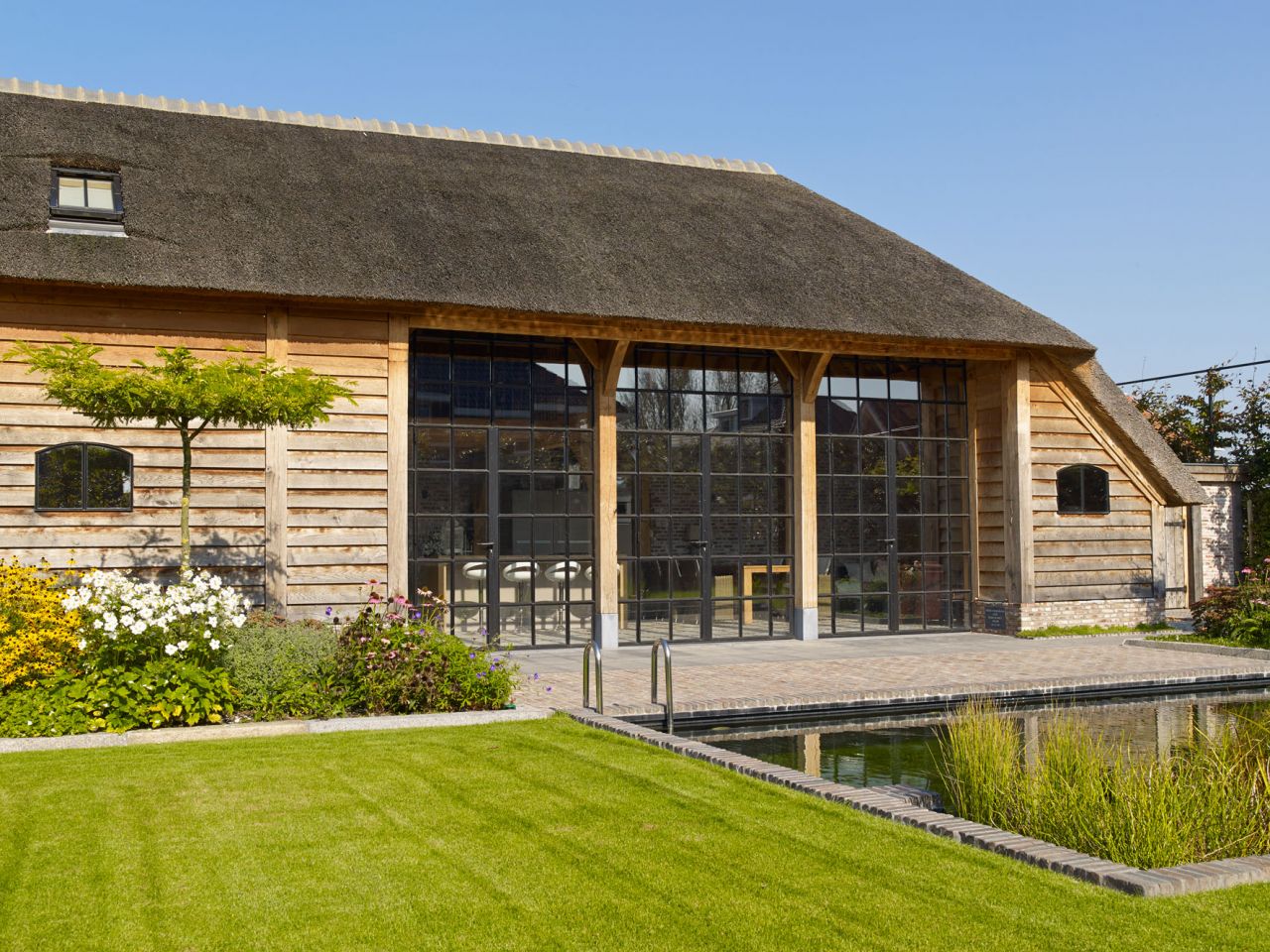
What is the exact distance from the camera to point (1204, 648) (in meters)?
14.1

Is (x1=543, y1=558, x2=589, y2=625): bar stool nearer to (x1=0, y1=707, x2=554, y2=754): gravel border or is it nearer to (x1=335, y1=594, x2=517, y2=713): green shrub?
(x1=335, y1=594, x2=517, y2=713): green shrub

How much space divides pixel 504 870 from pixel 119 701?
176 inches

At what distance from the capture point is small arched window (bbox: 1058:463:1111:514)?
671 inches

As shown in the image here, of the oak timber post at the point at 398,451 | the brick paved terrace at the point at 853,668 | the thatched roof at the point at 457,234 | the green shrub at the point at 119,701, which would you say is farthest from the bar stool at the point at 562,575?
the green shrub at the point at 119,701

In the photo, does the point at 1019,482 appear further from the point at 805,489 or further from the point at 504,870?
the point at 504,870

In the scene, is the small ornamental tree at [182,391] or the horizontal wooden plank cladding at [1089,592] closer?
the small ornamental tree at [182,391]

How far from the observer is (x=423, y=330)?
47.5ft

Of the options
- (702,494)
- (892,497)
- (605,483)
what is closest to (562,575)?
(605,483)

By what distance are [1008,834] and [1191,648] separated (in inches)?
385

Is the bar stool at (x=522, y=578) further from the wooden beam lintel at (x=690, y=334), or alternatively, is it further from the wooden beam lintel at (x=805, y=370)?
the wooden beam lintel at (x=805, y=370)

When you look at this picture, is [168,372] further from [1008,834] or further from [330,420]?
[1008,834]

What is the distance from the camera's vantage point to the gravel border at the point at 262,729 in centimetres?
821

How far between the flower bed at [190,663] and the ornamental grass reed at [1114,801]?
4311mm

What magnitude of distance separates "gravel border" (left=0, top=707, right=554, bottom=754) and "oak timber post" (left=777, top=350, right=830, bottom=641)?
716 cm
